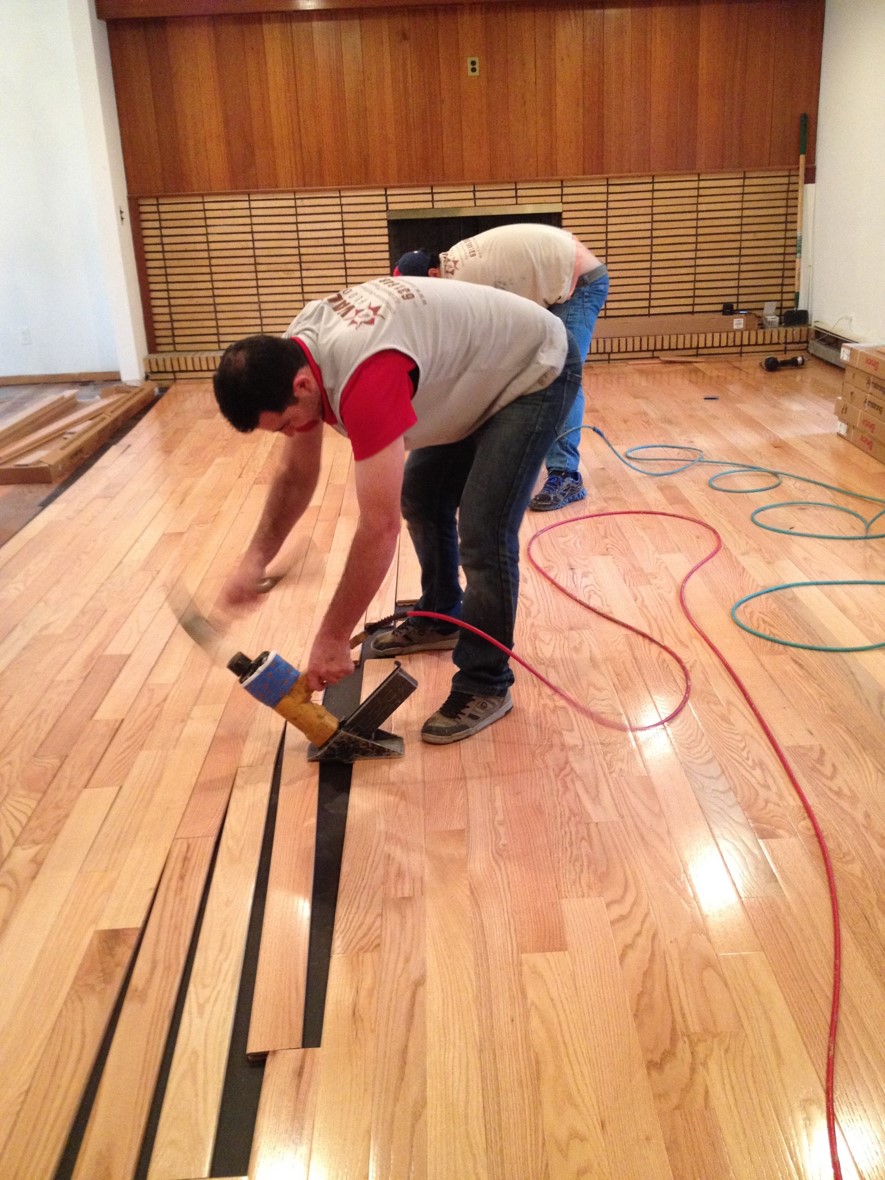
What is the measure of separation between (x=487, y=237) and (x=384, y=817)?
1.89 meters

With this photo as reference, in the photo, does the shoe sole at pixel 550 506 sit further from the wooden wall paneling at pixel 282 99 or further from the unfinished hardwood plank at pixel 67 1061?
the wooden wall paneling at pixel 282 99

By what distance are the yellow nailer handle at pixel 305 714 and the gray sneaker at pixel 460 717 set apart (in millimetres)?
235

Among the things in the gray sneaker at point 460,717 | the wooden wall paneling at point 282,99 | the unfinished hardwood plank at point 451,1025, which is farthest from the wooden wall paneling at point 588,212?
the unfinished hardwood plank at point 451,1025

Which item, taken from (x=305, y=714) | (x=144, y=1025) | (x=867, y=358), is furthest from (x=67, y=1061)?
(x=867, y=358)

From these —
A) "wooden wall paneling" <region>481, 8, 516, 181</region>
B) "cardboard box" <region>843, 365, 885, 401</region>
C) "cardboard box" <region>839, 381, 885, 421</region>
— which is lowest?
"cardboard box" <region>839, 381, 885, 421</region>

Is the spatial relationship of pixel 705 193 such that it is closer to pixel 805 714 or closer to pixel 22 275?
pixel 22 275

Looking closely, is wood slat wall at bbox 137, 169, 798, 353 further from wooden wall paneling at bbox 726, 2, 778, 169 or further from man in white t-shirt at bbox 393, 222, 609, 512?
man in white t-shirt at bbox 393, 222, 609, 512

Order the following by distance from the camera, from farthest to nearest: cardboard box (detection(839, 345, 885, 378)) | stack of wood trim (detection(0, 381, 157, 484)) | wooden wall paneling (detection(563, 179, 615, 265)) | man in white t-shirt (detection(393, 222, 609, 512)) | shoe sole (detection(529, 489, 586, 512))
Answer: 1. wooden wall paneling (detection(563, 179, 615, 265))
2. stack of wood trim (detection(0, 381, 157, 484))
3. cardboard box (detection(839, 345, 885, 378))
4. shoe sole (detection(529, 489, 586, 512))
5. man in white t-shirt (detection(393, 222, 609, 512))

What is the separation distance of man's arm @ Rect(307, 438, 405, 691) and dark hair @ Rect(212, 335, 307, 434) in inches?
7.0

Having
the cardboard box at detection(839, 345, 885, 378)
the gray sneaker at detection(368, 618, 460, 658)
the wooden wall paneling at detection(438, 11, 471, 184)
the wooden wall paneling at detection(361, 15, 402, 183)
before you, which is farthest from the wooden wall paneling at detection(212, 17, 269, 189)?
the gray sneaker at detection(368, 618, 460, 658)

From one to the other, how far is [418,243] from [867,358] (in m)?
3.00

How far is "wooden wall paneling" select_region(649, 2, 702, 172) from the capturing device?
6.09 meters

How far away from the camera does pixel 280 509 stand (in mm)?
2041

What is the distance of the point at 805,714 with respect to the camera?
227 cm
